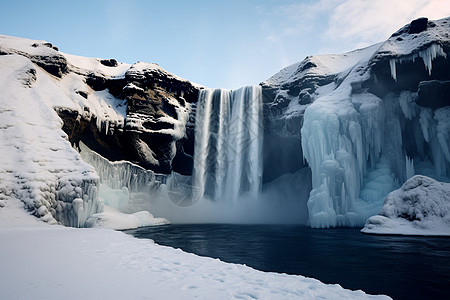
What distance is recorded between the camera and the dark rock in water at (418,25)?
17391mm

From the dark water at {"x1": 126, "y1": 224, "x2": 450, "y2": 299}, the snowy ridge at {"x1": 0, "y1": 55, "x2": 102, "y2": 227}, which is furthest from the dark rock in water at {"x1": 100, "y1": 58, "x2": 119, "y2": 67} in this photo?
the dark water at {"x1": 126, "y1": 224, "x2": 450, "y2": 299}

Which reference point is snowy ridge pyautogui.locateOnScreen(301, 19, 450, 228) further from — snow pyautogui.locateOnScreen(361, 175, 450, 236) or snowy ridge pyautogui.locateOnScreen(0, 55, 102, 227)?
snowy ridge pyautogui.locateOnScreen(0, 55, 102, 227)

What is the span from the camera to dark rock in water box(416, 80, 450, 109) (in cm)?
1609

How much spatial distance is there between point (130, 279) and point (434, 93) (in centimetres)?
2072

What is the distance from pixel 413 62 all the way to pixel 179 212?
74.7ft

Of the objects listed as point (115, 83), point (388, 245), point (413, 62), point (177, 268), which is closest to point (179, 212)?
point (115, 83)

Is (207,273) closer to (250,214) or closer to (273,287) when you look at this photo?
(273,287)

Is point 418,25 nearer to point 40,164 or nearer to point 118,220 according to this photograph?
→ point 118,220

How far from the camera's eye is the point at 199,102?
2647 cm

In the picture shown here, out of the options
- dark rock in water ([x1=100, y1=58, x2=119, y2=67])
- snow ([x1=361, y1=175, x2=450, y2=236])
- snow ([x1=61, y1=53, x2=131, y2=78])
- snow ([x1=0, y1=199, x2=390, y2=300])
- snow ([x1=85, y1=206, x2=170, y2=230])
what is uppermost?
dark rock in water ([x1=100, y1=58, x2=119, y2=67])

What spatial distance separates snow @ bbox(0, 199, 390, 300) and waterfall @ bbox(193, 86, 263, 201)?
20.8 m

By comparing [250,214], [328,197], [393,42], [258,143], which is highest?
[393,42]

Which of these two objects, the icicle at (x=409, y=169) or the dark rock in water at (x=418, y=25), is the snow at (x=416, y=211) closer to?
the icicle at (x=409, y=169)

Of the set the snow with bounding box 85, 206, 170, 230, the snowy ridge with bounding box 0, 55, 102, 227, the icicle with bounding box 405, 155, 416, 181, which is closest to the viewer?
the snowy ridge with bounding box 0, 55, 102, 227
